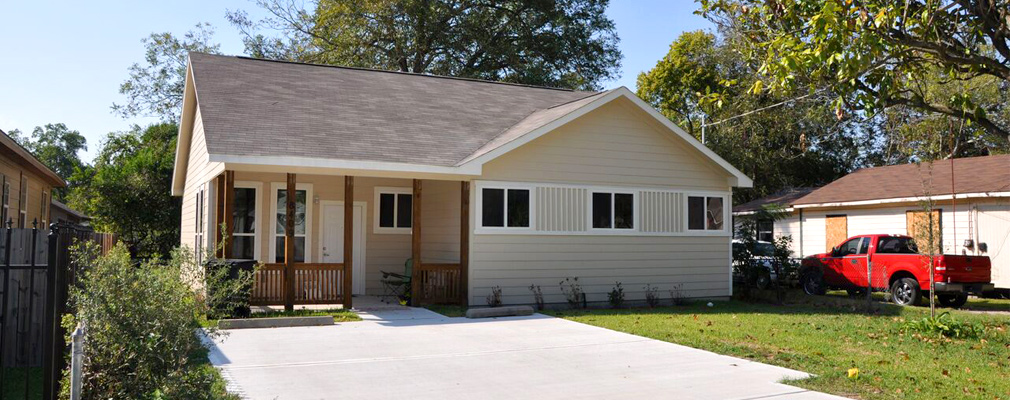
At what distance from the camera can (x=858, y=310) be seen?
15.1m

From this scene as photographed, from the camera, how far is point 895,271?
17078 millimetres

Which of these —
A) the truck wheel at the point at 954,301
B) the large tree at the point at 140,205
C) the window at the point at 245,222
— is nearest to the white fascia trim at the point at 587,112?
the window at the point at 245,222

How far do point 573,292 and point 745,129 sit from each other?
76.5ft

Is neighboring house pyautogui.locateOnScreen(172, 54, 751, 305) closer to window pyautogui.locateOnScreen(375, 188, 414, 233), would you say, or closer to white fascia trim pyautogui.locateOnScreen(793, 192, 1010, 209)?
window pyautogui.locateOnScreen(375, 188, 414, 233)

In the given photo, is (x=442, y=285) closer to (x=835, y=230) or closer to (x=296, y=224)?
(x=296, y=224)

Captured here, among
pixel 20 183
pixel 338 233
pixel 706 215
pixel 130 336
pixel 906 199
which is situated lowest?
pixel 130 336

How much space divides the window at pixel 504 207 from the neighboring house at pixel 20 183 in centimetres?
737

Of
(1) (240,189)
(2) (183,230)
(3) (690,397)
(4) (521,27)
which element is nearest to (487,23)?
(4) (521,27)

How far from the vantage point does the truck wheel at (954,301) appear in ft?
54.2

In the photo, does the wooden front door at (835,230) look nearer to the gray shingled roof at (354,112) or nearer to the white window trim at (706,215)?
the white window trim at (706,215)

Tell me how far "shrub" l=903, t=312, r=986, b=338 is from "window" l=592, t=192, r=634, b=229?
19.4 feet

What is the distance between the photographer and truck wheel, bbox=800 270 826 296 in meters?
19.2

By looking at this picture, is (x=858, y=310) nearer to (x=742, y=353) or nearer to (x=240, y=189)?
(x=742, y=353)

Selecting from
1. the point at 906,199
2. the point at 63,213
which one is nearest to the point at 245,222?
the point at 906,199
